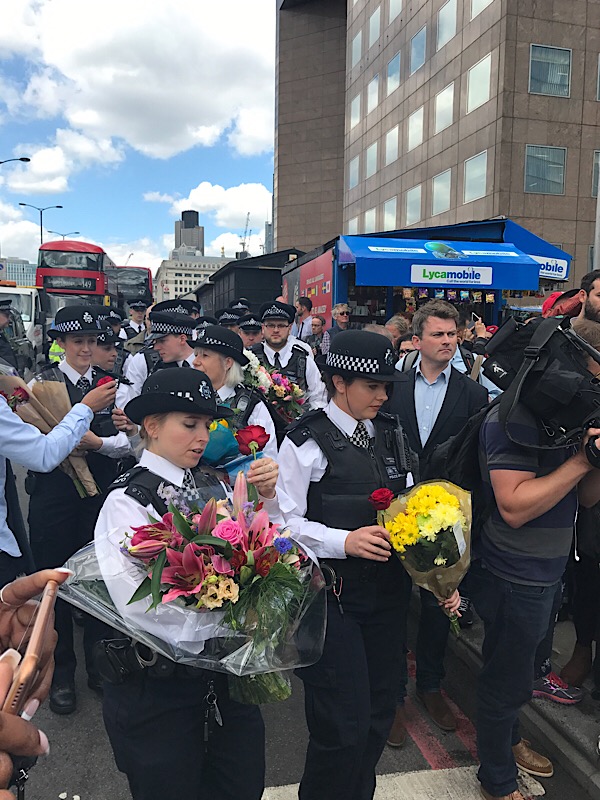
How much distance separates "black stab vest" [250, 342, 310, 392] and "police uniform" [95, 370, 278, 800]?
12.7 feet

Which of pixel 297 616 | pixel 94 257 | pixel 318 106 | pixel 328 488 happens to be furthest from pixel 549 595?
pixel 318 106

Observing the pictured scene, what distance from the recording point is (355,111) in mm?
36344

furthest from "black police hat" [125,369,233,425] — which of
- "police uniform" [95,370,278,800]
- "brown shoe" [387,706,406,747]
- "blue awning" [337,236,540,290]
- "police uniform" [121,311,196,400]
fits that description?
"blue awning" [337,236,540,290]

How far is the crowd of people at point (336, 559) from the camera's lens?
2.24 meters

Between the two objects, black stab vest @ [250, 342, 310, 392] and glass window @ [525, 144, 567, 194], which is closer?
black stab vest @ [250, 342, 310, 392]

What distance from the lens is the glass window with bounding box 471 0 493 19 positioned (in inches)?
925

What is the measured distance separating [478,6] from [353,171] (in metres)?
13.2

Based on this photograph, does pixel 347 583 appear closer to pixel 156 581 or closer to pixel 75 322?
pixel 156 581

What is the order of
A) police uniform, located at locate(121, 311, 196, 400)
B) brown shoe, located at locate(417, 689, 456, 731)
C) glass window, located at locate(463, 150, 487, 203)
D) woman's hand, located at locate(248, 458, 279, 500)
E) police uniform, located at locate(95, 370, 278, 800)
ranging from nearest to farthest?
police uniform, located at locate(95, 370, 278, 800)
woman's hand, located at locate(248, 458, 279, 500)
brown shoe, located at locate(417, 689, 456, 731)
police uniform, located at locate(121, 311, 196, 400)
glass window, located at locate(463, 150, 487, 203)

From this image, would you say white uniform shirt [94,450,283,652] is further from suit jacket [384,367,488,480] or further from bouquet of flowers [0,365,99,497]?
suit jacket [384,367,488,480]

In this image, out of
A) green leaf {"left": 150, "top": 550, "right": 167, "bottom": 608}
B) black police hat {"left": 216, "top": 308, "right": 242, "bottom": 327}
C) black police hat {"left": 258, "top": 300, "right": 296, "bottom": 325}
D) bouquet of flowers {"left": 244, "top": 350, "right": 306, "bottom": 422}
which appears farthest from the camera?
black police hat {"left": 216, "top": 308, "right": 242, "bottom": 327}

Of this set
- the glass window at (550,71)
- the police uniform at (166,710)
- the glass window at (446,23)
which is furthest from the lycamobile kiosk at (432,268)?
the glass window at (446,23)

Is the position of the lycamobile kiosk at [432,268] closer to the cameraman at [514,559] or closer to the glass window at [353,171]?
the cameraman at [514,559]

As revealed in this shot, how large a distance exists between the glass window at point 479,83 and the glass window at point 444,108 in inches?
44.3
